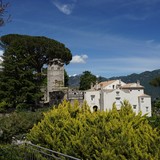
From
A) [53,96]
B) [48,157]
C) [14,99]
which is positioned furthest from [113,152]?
[53,96]

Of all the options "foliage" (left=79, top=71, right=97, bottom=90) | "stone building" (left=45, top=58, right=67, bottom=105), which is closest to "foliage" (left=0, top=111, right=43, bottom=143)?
"stone building" (left=45, top=58, right=67, bottom=105)

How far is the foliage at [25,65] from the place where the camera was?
106ft

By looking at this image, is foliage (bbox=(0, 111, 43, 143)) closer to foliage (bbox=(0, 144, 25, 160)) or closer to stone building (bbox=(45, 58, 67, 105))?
foliage (bbox=(0, 144, 25, 160))

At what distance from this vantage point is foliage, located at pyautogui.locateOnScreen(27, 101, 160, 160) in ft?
27.3

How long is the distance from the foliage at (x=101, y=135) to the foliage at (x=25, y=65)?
21214mm

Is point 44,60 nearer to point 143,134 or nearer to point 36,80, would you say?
point 36,80

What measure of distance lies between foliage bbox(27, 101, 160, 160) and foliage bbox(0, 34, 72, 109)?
21214 mm

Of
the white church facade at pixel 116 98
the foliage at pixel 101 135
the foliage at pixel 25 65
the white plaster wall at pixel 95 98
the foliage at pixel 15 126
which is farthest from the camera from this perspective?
the white church facade at pixel 116 98

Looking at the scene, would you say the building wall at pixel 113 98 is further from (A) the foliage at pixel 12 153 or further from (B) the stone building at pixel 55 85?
(A) the foliage at pixel 12 153

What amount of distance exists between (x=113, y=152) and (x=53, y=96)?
34406 mm

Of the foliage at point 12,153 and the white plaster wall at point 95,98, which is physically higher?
the white plaster wall at point 95,98

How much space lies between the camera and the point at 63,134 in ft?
33.5

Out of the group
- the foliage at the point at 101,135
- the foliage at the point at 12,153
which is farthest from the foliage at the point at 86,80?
the foliage at the point at 12,153

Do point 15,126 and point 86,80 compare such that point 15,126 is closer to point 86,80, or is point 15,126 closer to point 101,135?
point 101,135
